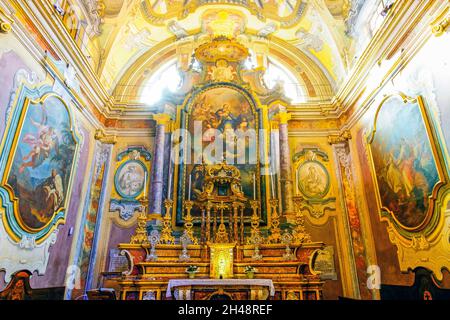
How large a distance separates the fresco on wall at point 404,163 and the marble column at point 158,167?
559 cm

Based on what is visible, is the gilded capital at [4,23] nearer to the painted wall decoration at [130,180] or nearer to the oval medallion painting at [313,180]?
the painted wall decoration at [130,180]

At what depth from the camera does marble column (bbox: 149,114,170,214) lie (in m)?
7.85

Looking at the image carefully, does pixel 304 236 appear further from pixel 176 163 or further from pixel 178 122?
pixel 178 122

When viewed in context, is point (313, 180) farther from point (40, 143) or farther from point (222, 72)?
point (40, 143)

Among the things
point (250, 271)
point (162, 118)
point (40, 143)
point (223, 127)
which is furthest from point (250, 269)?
point (162, 118)

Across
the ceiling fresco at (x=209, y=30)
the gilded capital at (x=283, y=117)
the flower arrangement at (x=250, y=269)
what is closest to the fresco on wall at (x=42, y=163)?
the ceiling fresco at (x=209, y=30)

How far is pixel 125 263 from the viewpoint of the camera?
302 inches

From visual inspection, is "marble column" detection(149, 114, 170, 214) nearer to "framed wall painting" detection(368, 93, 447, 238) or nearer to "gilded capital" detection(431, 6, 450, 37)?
"framed wall painting" detection(368, 93, 447, 238)

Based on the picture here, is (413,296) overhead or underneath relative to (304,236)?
underneath

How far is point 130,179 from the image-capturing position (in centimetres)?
861

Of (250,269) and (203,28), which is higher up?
(203,28)

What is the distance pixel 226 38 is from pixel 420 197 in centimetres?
716

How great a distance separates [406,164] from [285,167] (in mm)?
3270
